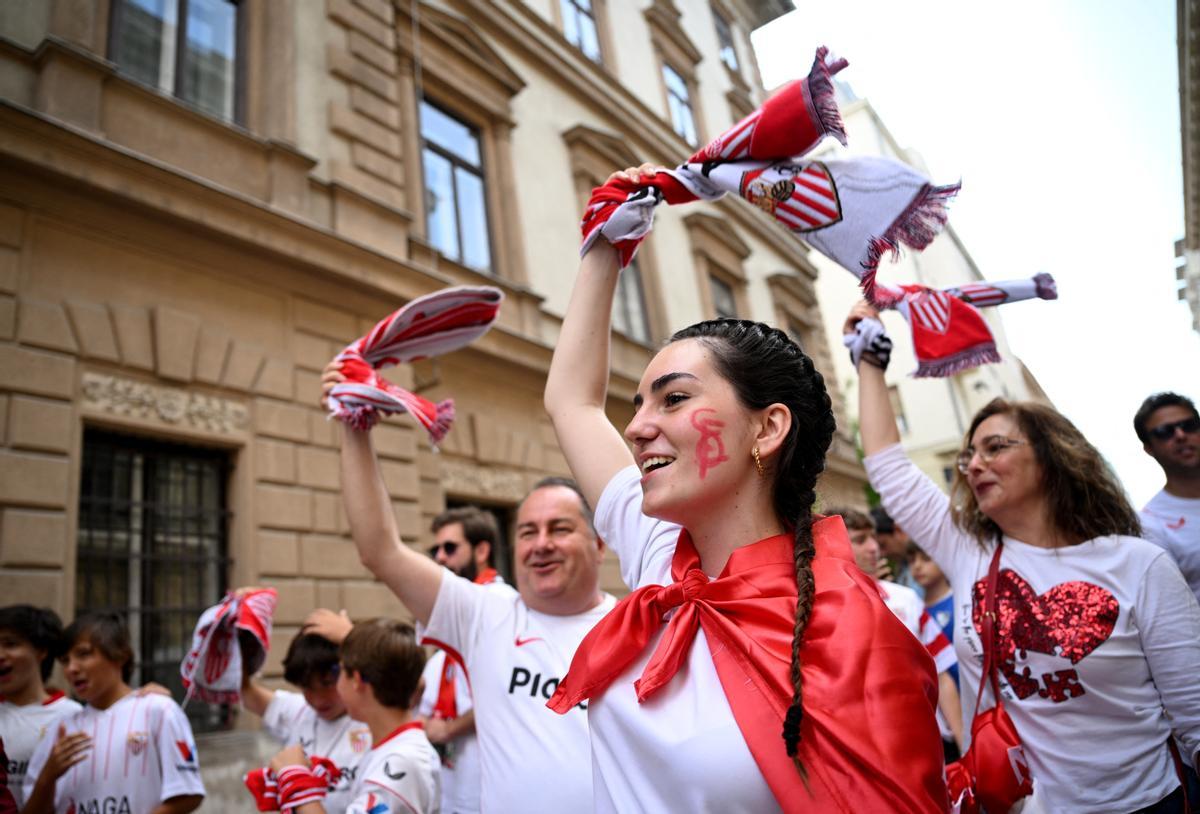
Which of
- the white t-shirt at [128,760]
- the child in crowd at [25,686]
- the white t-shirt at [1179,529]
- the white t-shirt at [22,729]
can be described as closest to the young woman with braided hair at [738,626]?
the white t-shirt at [1179,529]

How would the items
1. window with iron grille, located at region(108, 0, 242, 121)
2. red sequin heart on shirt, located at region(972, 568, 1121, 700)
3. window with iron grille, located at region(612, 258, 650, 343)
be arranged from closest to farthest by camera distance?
red sequin heart on shirt, located at region(972, 568, 1121, 700) → window with iron grille, located at region(108, 0, 242, 121) → window with iron grille, located at region(612, 258, 650, 343)

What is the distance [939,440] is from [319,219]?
2799 cm

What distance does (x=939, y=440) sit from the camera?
100 feet

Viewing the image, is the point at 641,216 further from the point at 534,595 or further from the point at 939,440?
the point at 939,440

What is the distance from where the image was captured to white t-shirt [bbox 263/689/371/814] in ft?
10.1

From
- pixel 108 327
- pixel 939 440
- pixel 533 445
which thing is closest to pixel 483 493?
pixel 533 445

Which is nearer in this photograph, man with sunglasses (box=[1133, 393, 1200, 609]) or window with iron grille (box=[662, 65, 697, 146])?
man with sunglasses (box=[1133, 393, 1200, 609])

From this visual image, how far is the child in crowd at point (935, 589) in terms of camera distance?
168 inches

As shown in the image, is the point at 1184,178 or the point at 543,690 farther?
the point at 1184,178

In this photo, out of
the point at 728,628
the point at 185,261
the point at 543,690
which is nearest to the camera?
the point at 728,628

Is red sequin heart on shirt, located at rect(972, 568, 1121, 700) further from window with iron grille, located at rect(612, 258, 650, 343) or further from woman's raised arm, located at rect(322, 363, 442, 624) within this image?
window with iron grille, located at rect(612, 258, 650, 343)

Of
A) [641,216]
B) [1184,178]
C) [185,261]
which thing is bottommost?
[641,216]

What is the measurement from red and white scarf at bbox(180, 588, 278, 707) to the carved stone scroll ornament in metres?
2.65

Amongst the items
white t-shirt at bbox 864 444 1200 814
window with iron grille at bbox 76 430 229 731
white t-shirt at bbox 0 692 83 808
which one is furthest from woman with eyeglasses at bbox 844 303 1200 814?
window with iron grille at bbox 76 430 229 731
